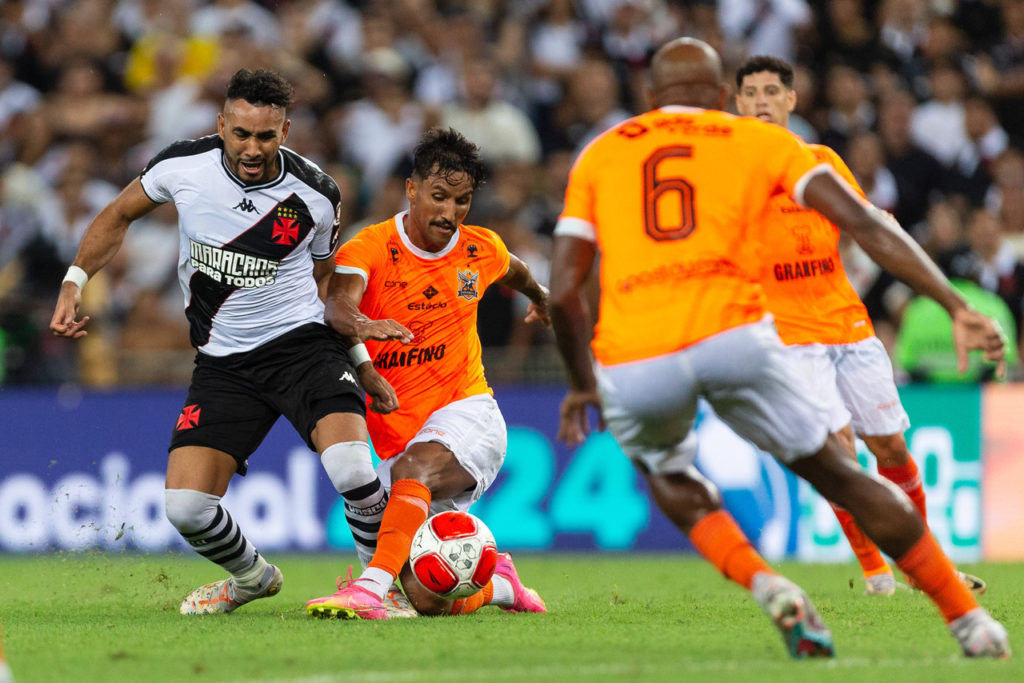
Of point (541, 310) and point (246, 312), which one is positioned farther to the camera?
point (541, 310)

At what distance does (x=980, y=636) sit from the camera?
5.01 meters

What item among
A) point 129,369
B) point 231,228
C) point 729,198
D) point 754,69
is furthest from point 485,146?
point 729,198

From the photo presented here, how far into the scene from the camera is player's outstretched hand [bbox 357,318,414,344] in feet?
21.5

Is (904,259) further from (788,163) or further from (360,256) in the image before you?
(360,256)

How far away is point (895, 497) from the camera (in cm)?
509

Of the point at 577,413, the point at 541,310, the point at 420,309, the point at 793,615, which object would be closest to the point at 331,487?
the point at 541,310

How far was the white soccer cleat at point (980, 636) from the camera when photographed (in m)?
5.00

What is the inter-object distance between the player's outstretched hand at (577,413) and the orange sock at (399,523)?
4.56ft

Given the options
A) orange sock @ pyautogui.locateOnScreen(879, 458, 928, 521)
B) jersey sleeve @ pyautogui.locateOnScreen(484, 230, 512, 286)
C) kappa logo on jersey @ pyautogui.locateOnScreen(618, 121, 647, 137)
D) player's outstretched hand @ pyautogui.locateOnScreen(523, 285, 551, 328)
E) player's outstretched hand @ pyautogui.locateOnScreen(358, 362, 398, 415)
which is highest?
kappa logo on jersey @ pyautogui.locateOnScreen(618, 121, 647, 137)

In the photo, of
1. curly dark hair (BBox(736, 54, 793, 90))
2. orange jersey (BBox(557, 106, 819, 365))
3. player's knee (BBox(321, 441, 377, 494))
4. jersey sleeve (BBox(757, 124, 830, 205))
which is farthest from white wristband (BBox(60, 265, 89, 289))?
curly dark hair (BBox(736, 54, 793, 90))

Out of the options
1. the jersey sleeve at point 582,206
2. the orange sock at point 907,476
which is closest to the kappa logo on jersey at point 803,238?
the orange sock at point 907,476

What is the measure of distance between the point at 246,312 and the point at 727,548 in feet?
10.2

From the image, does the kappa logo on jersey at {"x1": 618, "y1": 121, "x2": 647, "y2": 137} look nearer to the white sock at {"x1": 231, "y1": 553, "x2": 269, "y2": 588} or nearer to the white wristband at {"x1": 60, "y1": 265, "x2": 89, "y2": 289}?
the white wristband at {"x1": 60, "y1": 265, "x2": 89, "y2": 289}

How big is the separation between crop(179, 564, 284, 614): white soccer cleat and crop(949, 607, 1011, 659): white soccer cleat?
3744 mm
